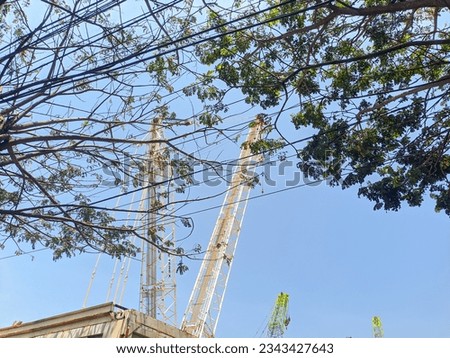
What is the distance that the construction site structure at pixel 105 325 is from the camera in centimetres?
753

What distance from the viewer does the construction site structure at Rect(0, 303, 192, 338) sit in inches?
296

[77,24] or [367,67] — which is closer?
[77,24]

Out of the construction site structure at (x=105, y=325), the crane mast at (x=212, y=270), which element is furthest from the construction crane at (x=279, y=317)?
the construction site structure at (x=105, y=325)

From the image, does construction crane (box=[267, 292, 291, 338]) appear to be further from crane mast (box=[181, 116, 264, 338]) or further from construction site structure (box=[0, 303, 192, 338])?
construction site structure (box=[0, 303, 192, 338])

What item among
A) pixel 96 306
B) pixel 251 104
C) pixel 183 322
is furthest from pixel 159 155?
pixel 183 322

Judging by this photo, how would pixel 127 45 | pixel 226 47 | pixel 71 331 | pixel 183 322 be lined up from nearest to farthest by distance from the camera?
pixel 127 45, pixel 226 47, pixel 71 331, pixel 183 322

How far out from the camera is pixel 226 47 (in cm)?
763

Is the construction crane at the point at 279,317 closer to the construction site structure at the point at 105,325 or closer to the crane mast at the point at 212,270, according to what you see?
the crane mast at the point at 212,270

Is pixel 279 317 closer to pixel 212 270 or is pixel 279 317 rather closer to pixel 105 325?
pixel 212 270

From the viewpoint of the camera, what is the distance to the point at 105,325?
7.70 metres

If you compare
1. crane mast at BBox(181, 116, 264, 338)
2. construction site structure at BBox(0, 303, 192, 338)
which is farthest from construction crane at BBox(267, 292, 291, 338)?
construction site structure at BBox(0, 303, 192, 338)

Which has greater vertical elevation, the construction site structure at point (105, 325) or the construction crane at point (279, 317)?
the construction crane at point (279, 317)

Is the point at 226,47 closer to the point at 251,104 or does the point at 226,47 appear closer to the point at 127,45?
the point at 251,104
